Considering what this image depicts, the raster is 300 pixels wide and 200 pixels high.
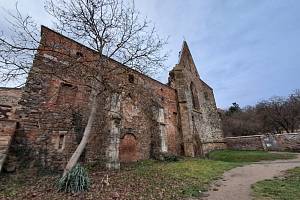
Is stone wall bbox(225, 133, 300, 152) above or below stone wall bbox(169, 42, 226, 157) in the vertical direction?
below

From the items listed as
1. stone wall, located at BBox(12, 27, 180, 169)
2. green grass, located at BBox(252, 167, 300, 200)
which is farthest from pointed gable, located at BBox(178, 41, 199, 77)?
green grass, located at BBox(252, 167, 300, 200)

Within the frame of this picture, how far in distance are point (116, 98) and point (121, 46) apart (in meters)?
4.15

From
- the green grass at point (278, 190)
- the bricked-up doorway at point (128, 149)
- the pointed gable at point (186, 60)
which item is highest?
the pointed gable at point (186, 60)

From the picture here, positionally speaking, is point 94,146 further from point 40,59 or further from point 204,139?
point 204,139

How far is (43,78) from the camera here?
31.0 ft

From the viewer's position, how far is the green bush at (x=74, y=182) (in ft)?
19.4

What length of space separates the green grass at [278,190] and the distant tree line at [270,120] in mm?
25949

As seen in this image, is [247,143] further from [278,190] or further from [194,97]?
[278,190]

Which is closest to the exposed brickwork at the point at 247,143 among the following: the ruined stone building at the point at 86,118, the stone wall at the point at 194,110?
the stone wall at the point at 194,110

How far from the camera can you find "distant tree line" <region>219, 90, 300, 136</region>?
2825 centimetres

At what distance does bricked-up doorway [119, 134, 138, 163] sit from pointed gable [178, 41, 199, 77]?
1055 cm

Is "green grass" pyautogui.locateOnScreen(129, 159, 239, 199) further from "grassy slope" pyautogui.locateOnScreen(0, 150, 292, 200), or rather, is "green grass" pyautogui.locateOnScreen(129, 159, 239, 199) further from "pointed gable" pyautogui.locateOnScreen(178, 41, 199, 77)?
"pointed gable" pyautogui.locateOnScreen(178, 41, 199, 77)

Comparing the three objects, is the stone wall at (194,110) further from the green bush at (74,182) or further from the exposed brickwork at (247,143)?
the green bush at (74,182)

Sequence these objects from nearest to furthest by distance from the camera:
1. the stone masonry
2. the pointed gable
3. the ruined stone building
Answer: the stone masonry
the ruined stone building
the pointed gable
